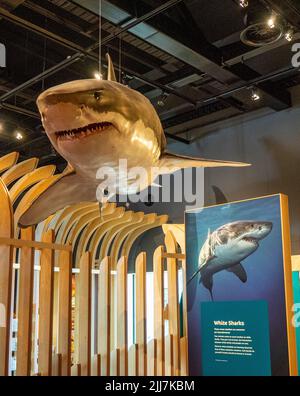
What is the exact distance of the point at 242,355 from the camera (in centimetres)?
446

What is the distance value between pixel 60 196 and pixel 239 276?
289 centimetres

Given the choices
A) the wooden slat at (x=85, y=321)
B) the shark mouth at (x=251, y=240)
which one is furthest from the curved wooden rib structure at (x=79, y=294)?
the shark mouth at (x=251, y=240)

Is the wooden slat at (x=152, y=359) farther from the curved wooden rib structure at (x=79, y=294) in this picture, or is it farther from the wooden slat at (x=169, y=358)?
the wooden slat at (x=169, y=358)

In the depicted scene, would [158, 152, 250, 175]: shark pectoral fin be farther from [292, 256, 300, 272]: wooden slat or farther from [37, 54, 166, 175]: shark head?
[292, 256, 300, 272]: wooden slat

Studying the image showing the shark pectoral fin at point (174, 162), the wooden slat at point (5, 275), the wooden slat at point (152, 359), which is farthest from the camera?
the wooden slat at point (152, 359)

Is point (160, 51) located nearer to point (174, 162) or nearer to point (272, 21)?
point (272, 21)

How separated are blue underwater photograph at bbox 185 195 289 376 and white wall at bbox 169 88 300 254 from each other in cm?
202

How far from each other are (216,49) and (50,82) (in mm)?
2612

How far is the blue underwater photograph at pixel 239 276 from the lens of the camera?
435cm

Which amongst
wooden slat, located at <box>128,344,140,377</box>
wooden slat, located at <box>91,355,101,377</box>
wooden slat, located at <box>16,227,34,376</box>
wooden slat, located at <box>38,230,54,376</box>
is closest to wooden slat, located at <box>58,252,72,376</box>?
wooden slat, located at <box>38,230,54,376</box>

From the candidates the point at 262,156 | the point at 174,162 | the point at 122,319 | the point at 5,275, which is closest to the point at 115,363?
the point at 122,319

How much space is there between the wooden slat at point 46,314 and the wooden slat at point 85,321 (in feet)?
1.65
